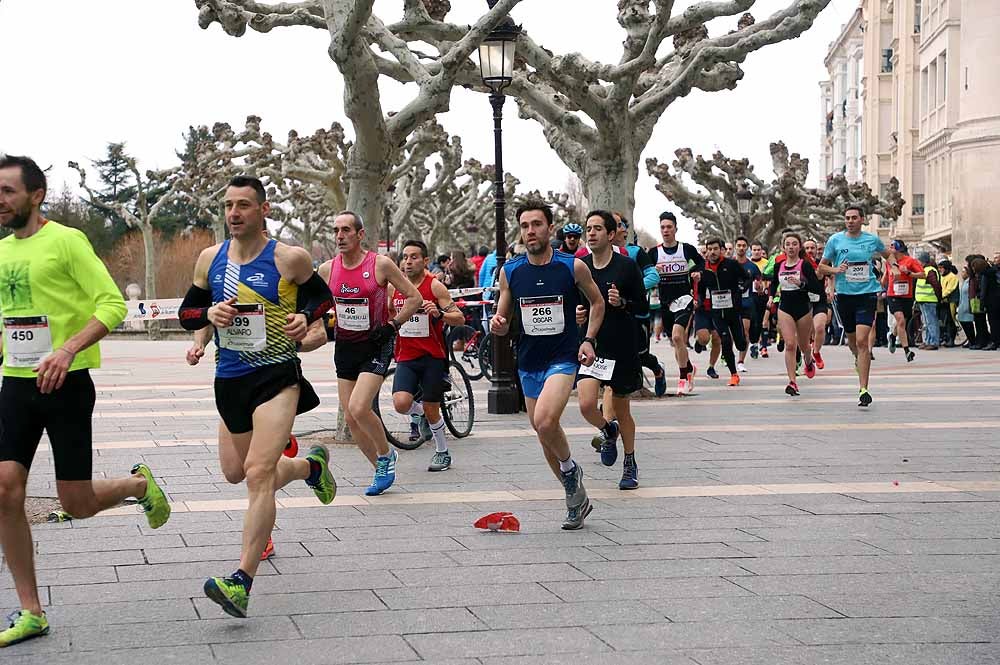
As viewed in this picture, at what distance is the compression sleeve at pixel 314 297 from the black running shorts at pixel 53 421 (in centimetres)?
107

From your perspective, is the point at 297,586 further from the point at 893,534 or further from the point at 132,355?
A: the point at 132,355

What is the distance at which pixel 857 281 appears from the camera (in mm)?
14445

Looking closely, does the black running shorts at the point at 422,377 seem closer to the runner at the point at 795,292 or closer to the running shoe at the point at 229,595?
the running shoe at the point at 229,595

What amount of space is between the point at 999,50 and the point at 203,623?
43.7m

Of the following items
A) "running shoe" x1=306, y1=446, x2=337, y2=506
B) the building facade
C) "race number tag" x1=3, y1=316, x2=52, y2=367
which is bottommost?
"running shoe" x1=306, y1=446, x2=337, y2=506

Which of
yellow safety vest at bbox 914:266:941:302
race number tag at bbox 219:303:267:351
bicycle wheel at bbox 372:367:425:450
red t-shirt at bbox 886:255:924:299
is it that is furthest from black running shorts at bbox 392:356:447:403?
yellow safety vest at bbox 914:266:941:302

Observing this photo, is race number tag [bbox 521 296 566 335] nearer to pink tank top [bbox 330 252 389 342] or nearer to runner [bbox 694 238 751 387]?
pink tank top [bbox 330 252 389 342]

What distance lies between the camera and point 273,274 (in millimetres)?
6355

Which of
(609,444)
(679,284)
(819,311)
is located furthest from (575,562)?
(819,311)

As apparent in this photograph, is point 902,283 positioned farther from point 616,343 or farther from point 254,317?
point 254,317

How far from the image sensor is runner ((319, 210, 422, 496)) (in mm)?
9312

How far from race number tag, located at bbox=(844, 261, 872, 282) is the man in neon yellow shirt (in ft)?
33.3

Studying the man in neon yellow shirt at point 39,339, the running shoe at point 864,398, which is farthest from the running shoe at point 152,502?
the running shoe at point 864,398

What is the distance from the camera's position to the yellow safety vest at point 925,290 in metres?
26.2
